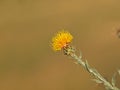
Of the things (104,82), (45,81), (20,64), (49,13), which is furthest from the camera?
(49,13)

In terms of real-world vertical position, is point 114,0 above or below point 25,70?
above

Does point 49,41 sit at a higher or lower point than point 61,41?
higher

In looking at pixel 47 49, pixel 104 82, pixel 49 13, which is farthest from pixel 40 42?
pixel 104 82

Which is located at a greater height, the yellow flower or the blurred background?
the blurred background

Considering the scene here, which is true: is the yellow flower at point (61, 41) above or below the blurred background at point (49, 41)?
below

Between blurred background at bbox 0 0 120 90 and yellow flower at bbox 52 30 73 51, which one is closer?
yellow flower at bbox 52 30 73 51

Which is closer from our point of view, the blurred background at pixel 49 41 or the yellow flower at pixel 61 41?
the yellow flower at pixel 61 41

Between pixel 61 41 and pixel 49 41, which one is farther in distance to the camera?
pixel 49 41

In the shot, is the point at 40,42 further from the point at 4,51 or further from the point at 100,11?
the point at 100,11
